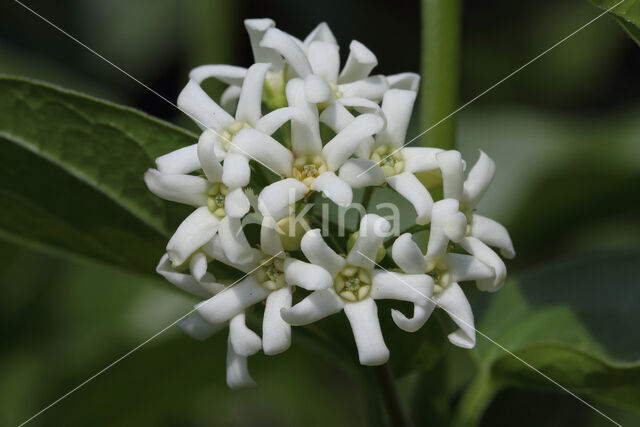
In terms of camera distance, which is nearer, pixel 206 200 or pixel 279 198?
pixel 279 198

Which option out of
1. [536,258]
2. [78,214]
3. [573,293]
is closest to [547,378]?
[573,293]

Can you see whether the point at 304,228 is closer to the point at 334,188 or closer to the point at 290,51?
the point at 334,188

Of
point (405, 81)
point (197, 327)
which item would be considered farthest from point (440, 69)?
point (197, 327)

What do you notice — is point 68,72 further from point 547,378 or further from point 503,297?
point 547,378

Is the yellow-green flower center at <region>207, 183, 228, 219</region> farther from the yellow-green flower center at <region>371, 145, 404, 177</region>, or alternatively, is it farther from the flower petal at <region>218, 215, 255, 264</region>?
the yellow-green flower center at <region>371, 145, 404, 177</region>

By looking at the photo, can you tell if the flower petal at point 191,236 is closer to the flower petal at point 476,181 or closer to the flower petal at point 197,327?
the flower petal at point 197,327
